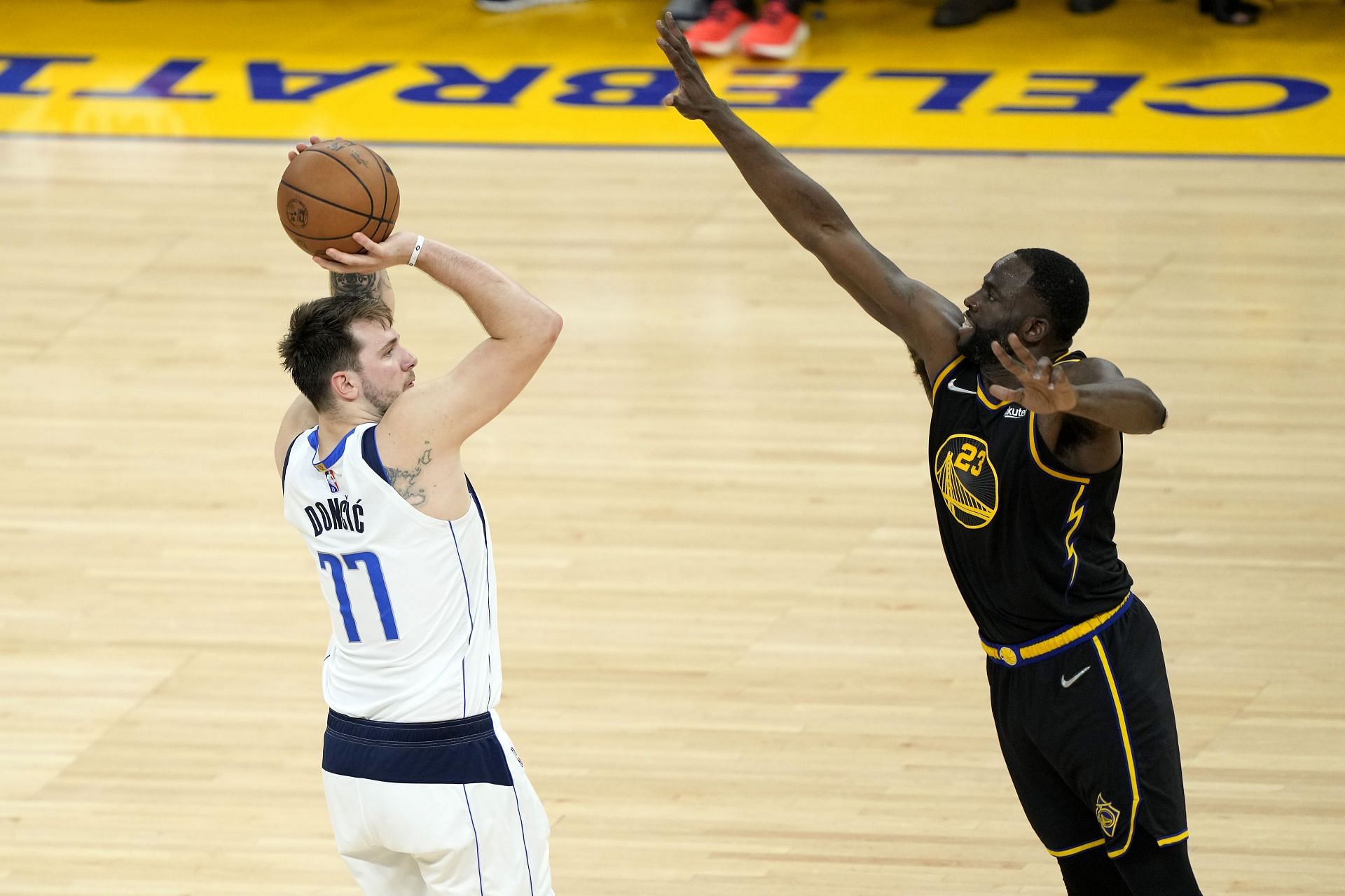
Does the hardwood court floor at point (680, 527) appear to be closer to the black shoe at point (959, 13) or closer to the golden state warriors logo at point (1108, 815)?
the golden state warriors logo at point (1108, 815)

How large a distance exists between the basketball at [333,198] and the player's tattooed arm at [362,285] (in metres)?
0.07

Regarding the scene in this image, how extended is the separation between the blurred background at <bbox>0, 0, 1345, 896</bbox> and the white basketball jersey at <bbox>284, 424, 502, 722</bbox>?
53.5 inches

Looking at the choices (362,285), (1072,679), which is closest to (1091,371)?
(1072,679)

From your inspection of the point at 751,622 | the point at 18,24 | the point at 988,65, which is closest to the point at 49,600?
the point at 751,622

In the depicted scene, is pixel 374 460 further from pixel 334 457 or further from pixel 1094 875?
pixel 1094 875

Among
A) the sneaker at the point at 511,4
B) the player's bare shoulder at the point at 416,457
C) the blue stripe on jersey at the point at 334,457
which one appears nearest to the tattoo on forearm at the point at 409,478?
the player's bare shoulder at the point at 416,457

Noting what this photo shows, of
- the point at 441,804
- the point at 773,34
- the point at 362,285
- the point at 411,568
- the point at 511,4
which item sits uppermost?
the point at 362,285

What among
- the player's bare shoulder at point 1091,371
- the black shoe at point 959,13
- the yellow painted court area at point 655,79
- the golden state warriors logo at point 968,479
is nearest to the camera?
the player's bare shoulder at point 1091,371

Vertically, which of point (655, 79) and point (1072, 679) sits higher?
point (1072, 679)

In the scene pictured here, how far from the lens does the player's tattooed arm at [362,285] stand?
3.87m

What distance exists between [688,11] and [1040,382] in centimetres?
944

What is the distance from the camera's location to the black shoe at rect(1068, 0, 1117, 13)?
1227 cm

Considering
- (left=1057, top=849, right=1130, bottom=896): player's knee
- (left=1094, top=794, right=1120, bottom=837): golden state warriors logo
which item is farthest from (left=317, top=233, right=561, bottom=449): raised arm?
(left=1057, top=849, right=1130, bottom=896): player's knee

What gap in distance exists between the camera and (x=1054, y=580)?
371 cm
